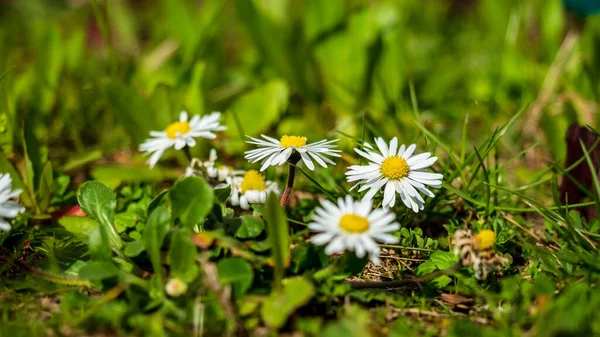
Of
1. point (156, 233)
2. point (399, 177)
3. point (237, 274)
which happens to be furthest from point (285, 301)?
point (399, 177)

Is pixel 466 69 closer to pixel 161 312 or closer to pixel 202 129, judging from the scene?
pixel 202 129

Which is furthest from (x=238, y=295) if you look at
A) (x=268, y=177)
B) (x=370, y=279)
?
(x=268, y=177)

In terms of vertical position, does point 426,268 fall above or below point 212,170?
below

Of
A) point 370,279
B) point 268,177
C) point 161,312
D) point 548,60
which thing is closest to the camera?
point 161,312

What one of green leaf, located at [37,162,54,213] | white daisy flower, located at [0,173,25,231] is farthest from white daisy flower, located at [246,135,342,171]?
green leaf, located at [37,162,54,213]

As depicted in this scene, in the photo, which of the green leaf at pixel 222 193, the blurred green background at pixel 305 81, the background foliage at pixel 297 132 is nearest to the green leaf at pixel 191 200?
the background foliage at pixel 297 132

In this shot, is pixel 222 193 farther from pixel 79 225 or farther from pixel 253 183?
pixel 79 225

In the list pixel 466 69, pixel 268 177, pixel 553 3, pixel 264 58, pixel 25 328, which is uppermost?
pixel 553 3
